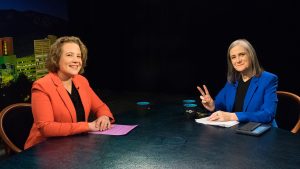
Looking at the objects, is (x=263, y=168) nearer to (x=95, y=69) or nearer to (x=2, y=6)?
(x=2, y=6)

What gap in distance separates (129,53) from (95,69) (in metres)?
0.73

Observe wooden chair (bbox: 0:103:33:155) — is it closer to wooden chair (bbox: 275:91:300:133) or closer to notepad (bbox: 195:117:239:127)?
notepad (bbox: 195:117:239:127)

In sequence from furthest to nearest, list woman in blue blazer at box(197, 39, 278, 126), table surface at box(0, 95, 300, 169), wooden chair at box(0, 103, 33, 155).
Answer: woman in blue blazer at box(197, 39, 278, 126) < wooden chair at box(0, 103, 33, 155) < table surface at box(0, 95, 300, 169)

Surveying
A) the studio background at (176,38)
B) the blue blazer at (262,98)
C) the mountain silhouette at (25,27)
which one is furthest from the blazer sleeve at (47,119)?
the studio background at (176,38)

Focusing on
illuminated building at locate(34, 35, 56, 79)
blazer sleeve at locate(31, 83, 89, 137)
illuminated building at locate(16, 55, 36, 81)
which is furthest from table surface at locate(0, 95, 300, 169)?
illuminated building at locate(34, 35, 56, 79)

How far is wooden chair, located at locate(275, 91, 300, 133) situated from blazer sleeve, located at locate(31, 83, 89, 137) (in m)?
1.55

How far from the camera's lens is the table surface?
5.12 feet

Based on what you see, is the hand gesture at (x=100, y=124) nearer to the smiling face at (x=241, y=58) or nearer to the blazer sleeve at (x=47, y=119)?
the blazer sleeve at (x=47, y=119)

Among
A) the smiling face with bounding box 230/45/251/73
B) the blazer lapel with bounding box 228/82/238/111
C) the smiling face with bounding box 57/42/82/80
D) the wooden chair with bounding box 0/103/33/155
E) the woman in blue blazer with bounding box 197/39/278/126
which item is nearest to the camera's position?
the wooden chair with bounding box 0/103/33/155

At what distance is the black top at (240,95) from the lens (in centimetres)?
271

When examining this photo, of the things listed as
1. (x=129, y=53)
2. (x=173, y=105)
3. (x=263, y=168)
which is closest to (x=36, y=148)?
(x=263, y=168)

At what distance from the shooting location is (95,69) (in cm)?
688

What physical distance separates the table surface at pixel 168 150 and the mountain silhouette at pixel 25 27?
2647 mm

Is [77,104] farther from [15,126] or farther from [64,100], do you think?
[15,126]
